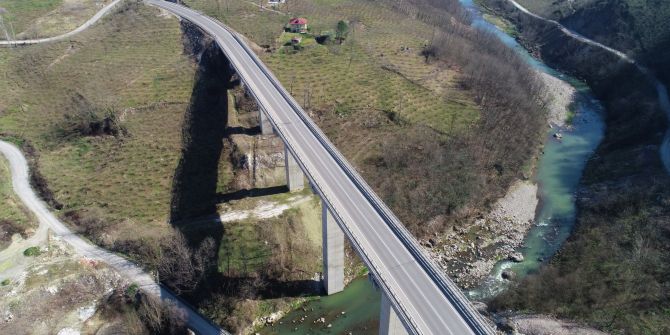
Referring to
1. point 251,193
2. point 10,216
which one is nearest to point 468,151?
point 251,193

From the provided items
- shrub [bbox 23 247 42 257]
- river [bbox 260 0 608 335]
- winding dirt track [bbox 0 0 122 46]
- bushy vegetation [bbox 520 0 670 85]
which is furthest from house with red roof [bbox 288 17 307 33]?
bushy vegetation [bbox 520 0 670 85]

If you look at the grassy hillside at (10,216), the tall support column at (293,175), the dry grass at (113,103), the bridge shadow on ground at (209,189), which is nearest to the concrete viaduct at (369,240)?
the tall support column at (293,175)

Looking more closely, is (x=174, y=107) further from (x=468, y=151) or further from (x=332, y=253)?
(x=468, y=151)

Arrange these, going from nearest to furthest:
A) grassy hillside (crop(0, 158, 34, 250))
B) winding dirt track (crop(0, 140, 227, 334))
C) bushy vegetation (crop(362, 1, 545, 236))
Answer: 1. winding dirt track (crop(0, 140, 227, 334))
2. grassy hillside (crop(0, 158, 34, 250))
3. bushy vegetation (crop(362, 1, 545, 236))

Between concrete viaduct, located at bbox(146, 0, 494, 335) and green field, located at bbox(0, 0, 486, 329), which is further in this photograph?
green field, located at bbox(0, 0, 486, 329)

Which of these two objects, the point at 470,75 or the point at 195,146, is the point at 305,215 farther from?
the point at 470,75

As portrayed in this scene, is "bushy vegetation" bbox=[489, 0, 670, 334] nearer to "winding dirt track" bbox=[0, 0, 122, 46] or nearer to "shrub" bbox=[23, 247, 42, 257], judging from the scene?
"shrub" bbox=[23, 247, 42, 257]

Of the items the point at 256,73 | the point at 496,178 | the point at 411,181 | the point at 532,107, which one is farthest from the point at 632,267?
the point at 256,73
